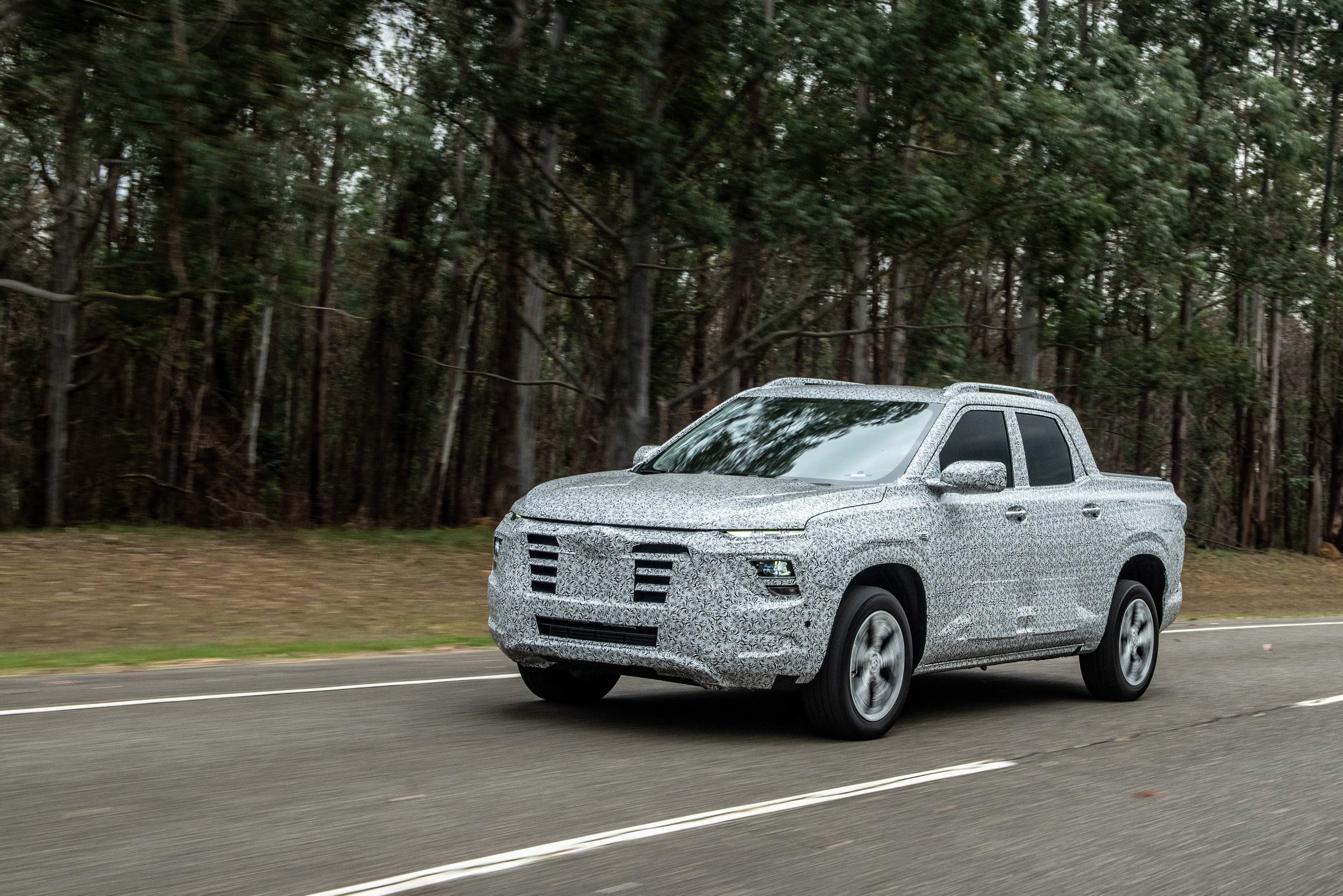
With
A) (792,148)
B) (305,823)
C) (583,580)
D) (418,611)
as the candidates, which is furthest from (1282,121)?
(305,823)

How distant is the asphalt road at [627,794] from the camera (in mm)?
5180

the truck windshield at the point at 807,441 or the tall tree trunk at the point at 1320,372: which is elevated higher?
the tall tree trunk at the point at 1320,372

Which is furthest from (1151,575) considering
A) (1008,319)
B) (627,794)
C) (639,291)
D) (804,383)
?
(1008,319)

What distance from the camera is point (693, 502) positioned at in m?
7.73

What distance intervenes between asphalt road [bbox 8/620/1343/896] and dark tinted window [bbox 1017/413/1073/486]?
1540mm

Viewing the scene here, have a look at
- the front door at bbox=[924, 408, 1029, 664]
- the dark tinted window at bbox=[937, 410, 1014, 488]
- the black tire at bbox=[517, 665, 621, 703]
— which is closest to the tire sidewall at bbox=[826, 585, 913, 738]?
the front door at bbox=[924, 408, 1029, 664]

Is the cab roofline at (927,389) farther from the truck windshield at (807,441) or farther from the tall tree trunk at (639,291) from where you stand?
the tall tree trunk at (639,291)

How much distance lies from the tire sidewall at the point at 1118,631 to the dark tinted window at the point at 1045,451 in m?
1.00

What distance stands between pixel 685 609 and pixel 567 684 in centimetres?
177

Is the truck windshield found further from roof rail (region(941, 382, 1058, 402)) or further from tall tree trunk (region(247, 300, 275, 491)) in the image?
tall tree trunk (region(247, 300, 275, 491))

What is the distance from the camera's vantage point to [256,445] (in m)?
42.6

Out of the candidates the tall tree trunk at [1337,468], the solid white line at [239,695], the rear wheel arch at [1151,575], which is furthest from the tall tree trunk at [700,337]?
the tall tree trunk at [1337,468]

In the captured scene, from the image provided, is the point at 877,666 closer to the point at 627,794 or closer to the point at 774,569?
the point at 774,569

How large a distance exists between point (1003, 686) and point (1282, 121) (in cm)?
2628
